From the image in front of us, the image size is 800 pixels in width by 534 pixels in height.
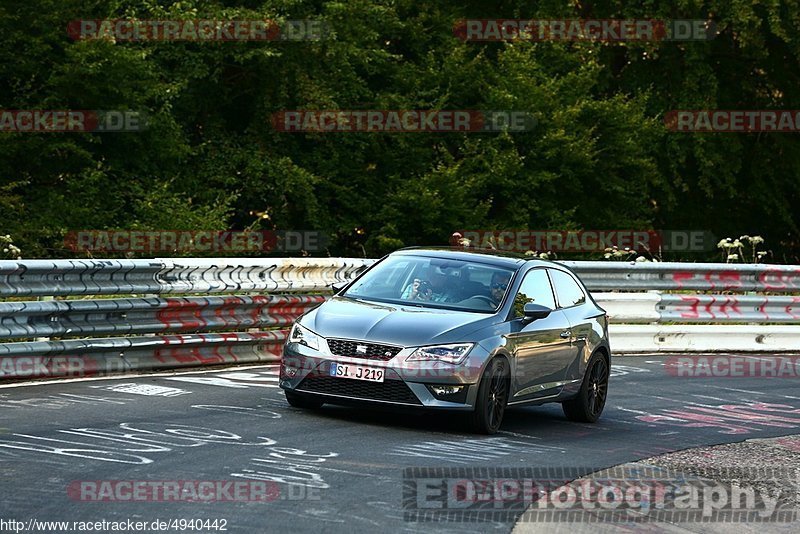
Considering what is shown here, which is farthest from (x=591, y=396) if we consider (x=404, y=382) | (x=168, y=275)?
(x=168, y=275)

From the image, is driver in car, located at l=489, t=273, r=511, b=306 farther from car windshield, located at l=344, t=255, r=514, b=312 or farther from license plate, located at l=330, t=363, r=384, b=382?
license plate, located at l=330, t=363, r=384, b=382

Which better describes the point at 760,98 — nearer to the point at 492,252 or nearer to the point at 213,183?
the point at 213,183

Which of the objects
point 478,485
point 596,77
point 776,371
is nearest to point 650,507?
point 478,485

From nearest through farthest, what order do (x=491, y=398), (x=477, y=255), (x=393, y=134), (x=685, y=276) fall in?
(x=491, y=398), (x=477, y=255), (x=685, y=276), (x=393, y=134)

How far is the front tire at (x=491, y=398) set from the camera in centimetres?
1164

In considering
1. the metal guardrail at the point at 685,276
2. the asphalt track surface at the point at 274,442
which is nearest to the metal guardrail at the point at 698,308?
the metal guardrail at the point at 685,276

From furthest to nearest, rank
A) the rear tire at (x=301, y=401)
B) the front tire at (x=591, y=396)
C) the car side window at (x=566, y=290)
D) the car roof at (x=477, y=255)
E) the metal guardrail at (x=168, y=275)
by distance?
the car side window at (x=566, y=290), the front tire at (x=591, y=396), the metal guardrail at (x=168, y=275), the car roof at (x=477, y=255), the rear tire at (x=301, y=401)

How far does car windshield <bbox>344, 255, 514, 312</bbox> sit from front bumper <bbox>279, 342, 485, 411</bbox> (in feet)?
3.11

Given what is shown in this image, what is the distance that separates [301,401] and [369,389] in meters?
1.03

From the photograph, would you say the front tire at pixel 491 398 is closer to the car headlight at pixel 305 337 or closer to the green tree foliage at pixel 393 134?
the car headlight at pixel 305 337

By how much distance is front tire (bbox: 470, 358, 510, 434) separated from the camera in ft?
38.2

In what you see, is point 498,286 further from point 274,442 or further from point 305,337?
point 274,442

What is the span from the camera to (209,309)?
15.5m

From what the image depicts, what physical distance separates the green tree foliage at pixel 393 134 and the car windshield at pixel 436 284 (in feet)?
50.5
